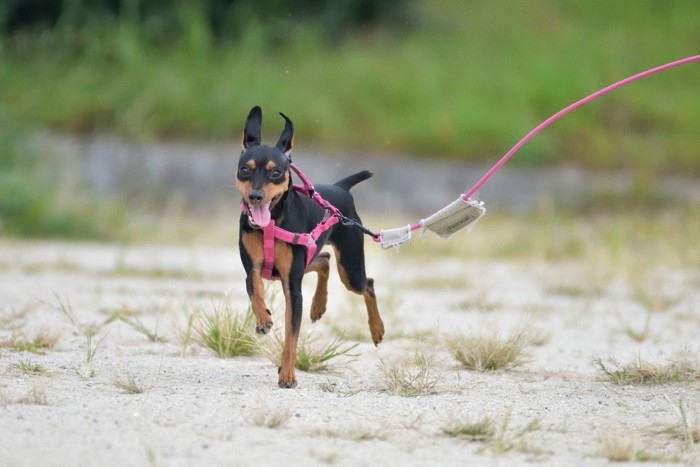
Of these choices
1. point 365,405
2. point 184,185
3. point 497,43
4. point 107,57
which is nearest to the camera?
point 365,405

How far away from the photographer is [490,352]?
242 inches

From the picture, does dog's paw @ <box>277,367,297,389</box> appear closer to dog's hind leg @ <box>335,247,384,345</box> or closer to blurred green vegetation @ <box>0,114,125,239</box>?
dog's hind leg @ <box>335,247,384,345</box>

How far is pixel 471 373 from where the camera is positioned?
6.06m

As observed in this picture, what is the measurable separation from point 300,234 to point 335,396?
2.48 ft

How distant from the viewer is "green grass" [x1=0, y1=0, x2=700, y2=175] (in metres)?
17.2

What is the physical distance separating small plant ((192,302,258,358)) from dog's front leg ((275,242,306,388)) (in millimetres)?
709

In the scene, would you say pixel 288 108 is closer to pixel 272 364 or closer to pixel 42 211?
pixel 42 211

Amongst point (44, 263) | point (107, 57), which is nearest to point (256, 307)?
point (44, 263)

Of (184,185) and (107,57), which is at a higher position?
(107,57)

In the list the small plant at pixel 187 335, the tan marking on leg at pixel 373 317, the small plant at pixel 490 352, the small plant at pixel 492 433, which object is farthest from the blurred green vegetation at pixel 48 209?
the small plant at pixel 492 433

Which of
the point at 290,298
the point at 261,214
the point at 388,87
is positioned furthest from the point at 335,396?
the point at 388,87

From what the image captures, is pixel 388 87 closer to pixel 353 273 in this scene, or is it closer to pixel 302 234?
pixel 353 273

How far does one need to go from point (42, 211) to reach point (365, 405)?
9.47 meters

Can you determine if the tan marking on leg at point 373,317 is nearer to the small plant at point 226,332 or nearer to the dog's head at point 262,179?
the small plant at point 226,332
